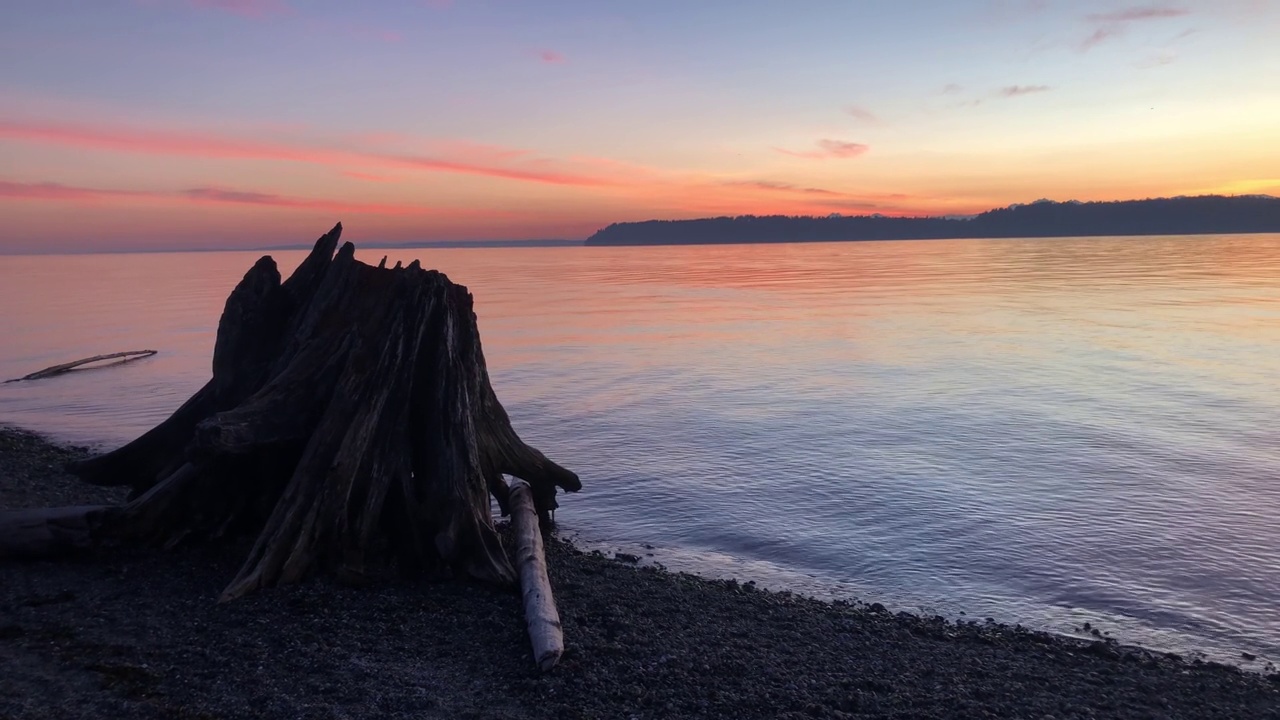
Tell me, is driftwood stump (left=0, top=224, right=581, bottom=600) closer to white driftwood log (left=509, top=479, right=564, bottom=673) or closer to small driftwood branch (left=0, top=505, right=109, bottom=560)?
small driftwood branch (left=0, top=505, right=109, bottom=560)

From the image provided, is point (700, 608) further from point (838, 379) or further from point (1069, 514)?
point (838, 379)

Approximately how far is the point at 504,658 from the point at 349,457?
3397 mm

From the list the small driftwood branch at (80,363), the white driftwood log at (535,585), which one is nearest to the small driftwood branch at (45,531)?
the white driftwood log at (535,585)

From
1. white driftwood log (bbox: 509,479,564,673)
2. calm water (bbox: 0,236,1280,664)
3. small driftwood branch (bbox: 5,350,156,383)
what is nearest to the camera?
white driftwood log (bbox: 509,479,564,673)

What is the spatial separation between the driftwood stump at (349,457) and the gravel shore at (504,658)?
1.41 feet

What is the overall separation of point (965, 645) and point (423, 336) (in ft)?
25.7

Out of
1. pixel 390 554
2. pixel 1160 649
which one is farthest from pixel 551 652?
pixel 1160 649

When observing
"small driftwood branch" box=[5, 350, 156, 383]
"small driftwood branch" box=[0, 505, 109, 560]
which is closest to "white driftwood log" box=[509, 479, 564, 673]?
"small driftwood branch" box=[0, 505, 109, 560]

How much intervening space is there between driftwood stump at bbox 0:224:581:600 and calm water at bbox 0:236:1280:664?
4.21 m

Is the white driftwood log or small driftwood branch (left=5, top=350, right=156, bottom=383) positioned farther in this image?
small driftwood branch (left=5, top=350, right=156, bottom=383)

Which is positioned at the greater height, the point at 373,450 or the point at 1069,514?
the point at 373,450

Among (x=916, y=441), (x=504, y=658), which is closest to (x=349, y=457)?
(x=504, y=658)

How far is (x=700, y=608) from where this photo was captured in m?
10.8

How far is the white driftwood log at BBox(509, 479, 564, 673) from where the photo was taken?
8.56 metres
